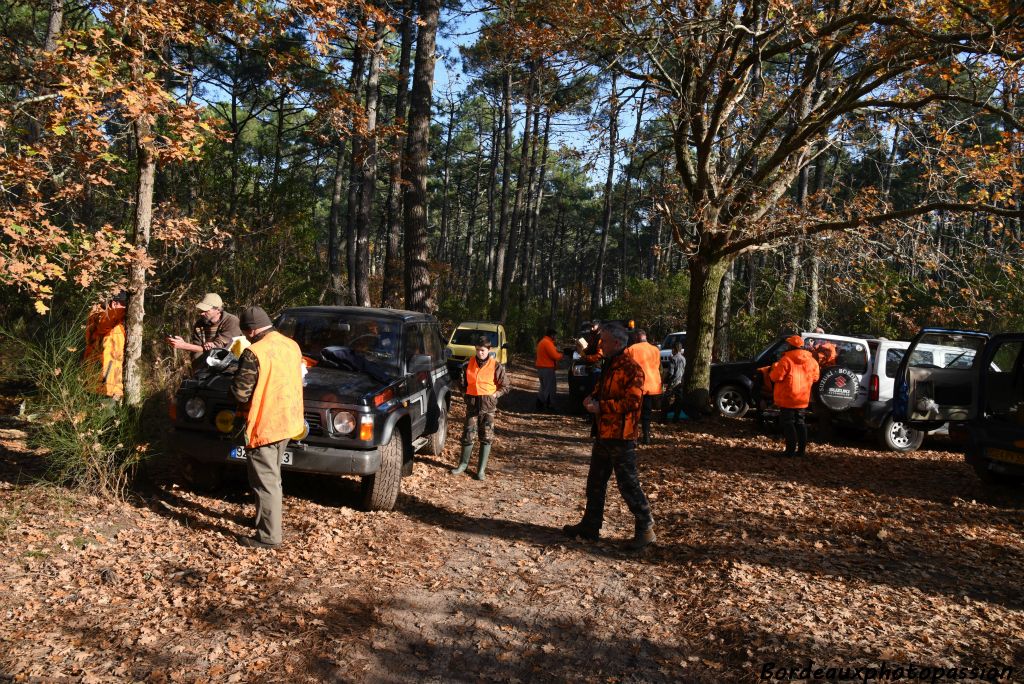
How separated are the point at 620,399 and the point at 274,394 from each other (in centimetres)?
280

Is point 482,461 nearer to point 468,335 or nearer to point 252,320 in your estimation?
point 252,320

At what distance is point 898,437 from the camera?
12.2 meters

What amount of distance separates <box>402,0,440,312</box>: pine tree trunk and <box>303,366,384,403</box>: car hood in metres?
7.20

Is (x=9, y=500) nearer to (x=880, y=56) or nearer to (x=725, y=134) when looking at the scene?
(x=880, y=56)

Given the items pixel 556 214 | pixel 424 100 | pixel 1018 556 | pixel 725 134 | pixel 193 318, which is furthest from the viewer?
pixel 556 214

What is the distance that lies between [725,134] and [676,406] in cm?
579

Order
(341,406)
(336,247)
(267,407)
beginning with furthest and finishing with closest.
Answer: (336,247), (341,406), (267,407)

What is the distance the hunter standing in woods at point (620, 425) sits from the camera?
20.2 feet

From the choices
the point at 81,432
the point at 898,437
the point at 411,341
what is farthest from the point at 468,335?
the point at 81,432

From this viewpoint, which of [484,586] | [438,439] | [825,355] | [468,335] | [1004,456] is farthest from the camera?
[468,335]

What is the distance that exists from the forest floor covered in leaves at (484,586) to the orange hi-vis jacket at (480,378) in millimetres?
1136

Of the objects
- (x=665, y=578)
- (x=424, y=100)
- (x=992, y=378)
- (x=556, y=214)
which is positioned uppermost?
(x=556, y=214)

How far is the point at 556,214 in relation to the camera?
6400 centimetres

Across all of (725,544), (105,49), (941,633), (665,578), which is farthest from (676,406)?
(105,49)
